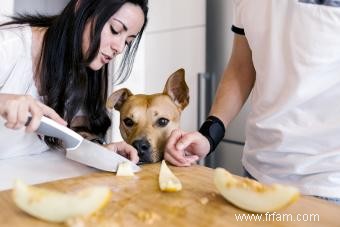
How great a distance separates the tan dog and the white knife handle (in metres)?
0.40

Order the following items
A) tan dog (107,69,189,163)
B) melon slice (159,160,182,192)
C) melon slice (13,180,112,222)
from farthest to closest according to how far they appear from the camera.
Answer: tan dog (107,69,189,163) → melon slice (159,160,182,192) → melon slice (13,180,112,222)

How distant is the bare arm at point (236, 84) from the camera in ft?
3.10

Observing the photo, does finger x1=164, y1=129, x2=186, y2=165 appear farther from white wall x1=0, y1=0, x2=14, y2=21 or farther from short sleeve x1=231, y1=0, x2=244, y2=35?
white wall x1=0, y1=0, x2=14, y2=21

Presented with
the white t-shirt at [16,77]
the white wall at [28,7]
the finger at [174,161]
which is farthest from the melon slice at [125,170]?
the white wall at [28,7]

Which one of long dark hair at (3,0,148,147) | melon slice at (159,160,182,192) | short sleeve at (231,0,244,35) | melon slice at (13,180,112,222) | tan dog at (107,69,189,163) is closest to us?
melon slice at (13,180,112,222)

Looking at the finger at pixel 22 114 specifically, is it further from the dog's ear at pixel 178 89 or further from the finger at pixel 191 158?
the dog's ear at pixel 178 89

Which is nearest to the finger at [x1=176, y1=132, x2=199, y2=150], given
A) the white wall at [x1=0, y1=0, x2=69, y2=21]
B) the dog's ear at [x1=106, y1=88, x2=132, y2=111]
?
the dog's ear at [x1=106, y1=88, x2=132, y2=111]

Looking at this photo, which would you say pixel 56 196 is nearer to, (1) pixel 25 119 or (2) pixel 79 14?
(1) pixel 25 119

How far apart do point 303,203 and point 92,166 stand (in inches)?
16.6

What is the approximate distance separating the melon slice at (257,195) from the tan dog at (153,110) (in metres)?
0.57

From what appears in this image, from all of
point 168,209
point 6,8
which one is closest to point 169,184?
point 168,209

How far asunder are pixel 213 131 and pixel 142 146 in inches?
10.9

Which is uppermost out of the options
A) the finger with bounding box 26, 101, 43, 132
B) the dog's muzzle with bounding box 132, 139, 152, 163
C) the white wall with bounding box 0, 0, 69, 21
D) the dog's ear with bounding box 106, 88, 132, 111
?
the white wall with bounding box 0, 0, 69, 21

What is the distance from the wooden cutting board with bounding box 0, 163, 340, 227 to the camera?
54 centimetres
